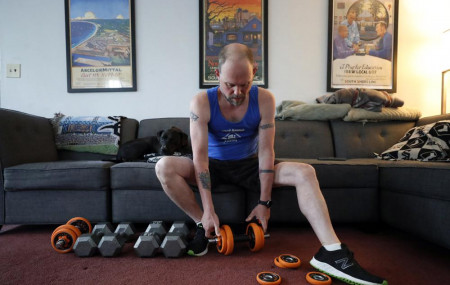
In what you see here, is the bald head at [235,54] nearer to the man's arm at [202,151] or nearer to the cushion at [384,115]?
the man's arm at [202,151]

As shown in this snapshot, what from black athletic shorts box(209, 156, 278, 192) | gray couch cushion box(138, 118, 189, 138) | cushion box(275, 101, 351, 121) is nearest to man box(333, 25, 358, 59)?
cushion box(275, 101, 351, 121)

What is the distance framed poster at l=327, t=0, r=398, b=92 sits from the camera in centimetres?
277

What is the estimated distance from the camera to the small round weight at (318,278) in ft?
3.44

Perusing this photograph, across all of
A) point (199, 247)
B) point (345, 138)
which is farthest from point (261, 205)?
point (345, 138)

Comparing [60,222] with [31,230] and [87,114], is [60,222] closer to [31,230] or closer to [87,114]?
[31,230]

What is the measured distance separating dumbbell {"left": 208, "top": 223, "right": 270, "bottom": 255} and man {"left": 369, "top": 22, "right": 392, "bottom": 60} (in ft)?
7.69

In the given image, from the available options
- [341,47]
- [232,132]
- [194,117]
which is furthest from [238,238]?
[341,47]

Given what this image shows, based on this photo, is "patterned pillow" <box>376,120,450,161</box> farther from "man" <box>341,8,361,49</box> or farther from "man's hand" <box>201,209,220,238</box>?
"man's hand" <box>201,209,220,238</box>

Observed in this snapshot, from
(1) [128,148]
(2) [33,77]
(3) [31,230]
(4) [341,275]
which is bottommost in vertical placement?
(3) [31,230]

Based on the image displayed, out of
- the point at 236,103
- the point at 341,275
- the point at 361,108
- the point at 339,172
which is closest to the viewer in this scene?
the point at 341,275

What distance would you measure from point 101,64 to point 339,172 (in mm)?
2394

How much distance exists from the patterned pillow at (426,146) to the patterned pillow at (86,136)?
2220 millimetres

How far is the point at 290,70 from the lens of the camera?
280cm

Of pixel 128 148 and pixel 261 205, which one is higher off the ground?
pixel 128 148
